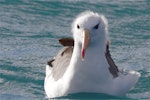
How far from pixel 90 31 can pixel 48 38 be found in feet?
16.2

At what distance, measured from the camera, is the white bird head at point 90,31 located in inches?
403

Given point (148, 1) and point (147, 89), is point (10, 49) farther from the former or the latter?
point (148, 1)

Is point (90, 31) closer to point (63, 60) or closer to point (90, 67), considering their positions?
point (90, 67)

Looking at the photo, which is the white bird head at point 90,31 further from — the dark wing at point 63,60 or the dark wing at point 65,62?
the dark wing at point 63,60

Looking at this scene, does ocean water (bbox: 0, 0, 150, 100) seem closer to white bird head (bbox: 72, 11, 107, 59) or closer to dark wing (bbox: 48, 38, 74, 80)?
dark wing (bbox: 48, 38, 74, 80)

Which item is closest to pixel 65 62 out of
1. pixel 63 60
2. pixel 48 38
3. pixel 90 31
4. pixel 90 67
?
pixel 63 60

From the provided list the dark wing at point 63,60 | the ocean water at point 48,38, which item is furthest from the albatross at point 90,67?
the dark wing at point 63,60

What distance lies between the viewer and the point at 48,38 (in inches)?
600

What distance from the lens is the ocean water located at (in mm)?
11852

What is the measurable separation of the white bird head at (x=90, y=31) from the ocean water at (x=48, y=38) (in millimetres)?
809

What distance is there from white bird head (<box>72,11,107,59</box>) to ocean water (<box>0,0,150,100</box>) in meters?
0.81

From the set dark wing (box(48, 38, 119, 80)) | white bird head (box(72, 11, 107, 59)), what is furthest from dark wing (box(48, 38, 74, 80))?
white bird head (box(72, 11, 107, 59))

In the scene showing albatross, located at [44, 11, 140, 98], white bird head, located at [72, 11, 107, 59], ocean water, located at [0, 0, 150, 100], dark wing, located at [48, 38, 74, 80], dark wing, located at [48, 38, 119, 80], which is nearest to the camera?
white bird head, located at [72, 11, 107, 59]

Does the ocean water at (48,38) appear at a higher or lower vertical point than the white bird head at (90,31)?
lower
